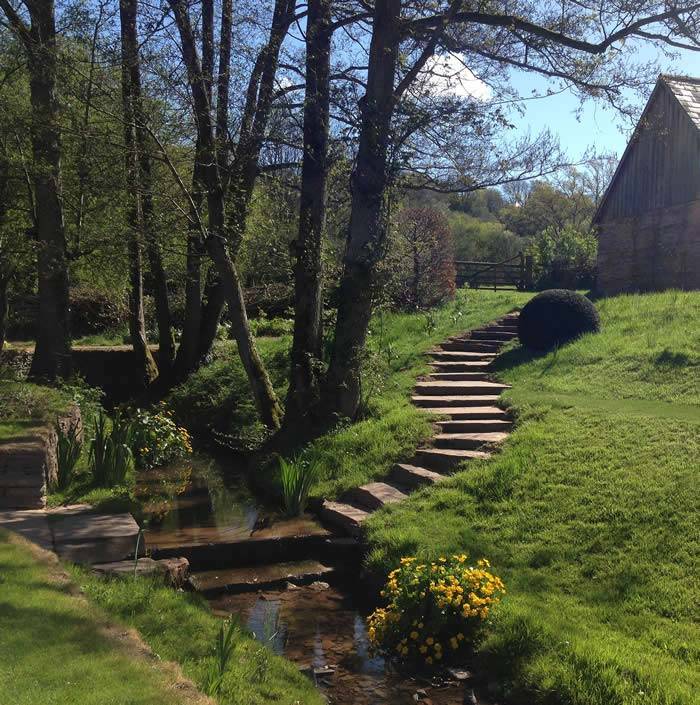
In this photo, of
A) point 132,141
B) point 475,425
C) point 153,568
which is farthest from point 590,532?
point 132,141

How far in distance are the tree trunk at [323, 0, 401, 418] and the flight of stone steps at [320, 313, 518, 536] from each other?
1.41 m

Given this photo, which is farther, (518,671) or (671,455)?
(671,455)

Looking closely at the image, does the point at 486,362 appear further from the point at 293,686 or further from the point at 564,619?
the point at 293,686

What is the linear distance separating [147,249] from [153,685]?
10165 mm

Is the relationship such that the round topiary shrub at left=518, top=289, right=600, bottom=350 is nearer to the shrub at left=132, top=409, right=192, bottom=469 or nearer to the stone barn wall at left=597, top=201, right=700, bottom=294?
the shrub at left=132, top=409, right=192, bottom=469

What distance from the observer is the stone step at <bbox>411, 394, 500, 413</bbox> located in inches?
468

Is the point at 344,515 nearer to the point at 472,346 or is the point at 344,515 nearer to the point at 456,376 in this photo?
the point at 456,376

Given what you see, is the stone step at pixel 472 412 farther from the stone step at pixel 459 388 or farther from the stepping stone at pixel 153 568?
the stepping stone at pixel 153 568

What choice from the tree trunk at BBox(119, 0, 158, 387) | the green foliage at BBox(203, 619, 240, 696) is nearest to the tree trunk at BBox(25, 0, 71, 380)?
the tree trunk at BBox(119, 0, 158, 387)

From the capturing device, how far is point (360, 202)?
1095cm

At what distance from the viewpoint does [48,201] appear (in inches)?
499

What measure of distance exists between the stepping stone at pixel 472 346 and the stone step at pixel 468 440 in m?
5.26

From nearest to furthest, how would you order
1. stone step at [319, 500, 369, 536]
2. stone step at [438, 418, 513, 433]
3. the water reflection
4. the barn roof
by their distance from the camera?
the water reflection → stone step at [319, 500, 369, 536] → stone step at [438, 418, 513, 433] → the barn roof

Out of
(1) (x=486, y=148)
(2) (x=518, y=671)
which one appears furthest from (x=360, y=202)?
(2) (x=518, y=671)
